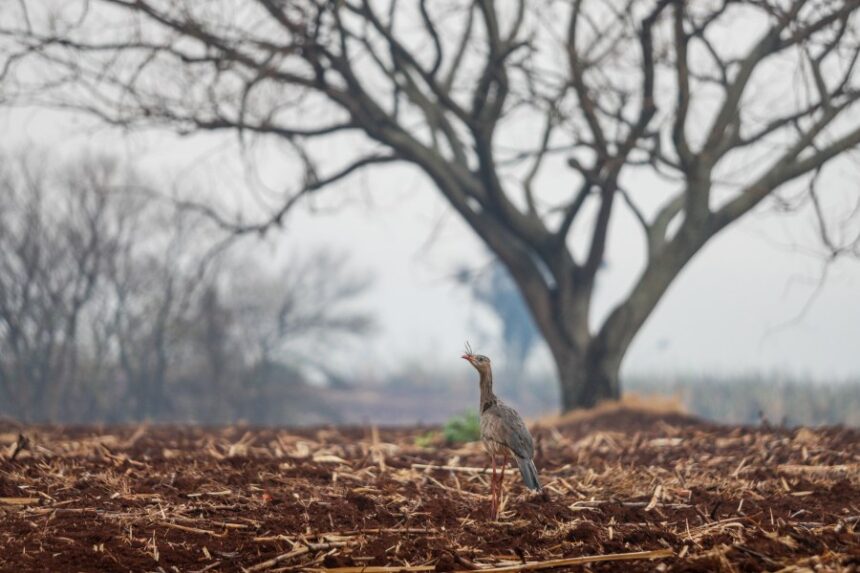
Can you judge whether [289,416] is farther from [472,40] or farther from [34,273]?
[472,40]

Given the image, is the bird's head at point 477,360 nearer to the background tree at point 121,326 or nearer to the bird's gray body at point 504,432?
the bird's gray body at point 504,432

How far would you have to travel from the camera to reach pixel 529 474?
15.6 feet

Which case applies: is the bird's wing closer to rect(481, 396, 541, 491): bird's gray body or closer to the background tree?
rect(481, 396, 541, 491): bird's gray body

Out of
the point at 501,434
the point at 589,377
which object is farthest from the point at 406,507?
the point at 589,377

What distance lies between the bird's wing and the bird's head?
25cm

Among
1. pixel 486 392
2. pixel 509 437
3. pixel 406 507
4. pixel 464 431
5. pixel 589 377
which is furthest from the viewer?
pixel 589 377

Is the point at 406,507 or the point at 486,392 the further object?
the point at 486,392

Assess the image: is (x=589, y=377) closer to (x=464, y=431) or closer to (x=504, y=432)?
(x=464, y=431)

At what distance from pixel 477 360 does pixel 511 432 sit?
0.44 m

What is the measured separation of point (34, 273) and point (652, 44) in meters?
12.6

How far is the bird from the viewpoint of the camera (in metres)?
4.82

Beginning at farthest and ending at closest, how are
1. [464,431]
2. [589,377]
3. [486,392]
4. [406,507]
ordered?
[589,377] → [464,431] → [486,392] → [406,507]

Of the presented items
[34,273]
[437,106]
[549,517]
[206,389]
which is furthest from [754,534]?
[206,389]

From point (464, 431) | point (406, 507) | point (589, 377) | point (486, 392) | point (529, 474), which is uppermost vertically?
point (589, 377)
